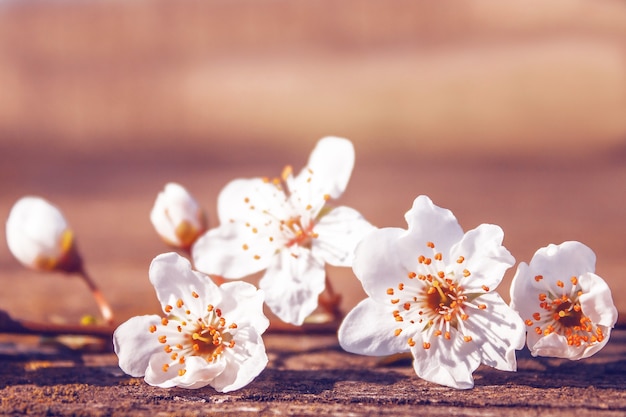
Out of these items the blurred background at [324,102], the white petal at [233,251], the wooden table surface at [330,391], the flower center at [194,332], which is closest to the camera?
the wooden table surface at [330,391]

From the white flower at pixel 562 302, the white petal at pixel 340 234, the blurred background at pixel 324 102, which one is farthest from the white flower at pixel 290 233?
the blurred background at pixel 324 102

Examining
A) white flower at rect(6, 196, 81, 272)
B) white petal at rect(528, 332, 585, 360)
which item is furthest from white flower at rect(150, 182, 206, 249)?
white petal at rect(528, 332, 585, 360)

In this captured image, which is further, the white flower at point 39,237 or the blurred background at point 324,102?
the blurred background at point 324,102

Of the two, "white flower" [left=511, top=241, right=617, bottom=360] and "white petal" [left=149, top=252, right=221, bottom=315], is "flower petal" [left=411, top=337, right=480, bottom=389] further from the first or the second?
"white petal" [left=149, top=252, right=221, bottom=315]

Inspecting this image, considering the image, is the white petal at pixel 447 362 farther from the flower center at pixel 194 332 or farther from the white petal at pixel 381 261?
the flower center at pixel 194 332

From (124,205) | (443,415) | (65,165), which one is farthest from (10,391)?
(65,165)

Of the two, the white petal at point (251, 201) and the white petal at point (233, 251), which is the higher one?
the white petal at point (251, 201)

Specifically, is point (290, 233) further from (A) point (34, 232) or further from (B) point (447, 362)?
(A) point (34, 232)

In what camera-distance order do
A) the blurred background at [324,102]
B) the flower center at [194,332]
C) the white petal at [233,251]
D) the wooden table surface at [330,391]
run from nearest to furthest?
the wooden table surface at [330,391] < the flower center at [194,332] < the white petal at [233,251] < the blurred background at [324,102]
